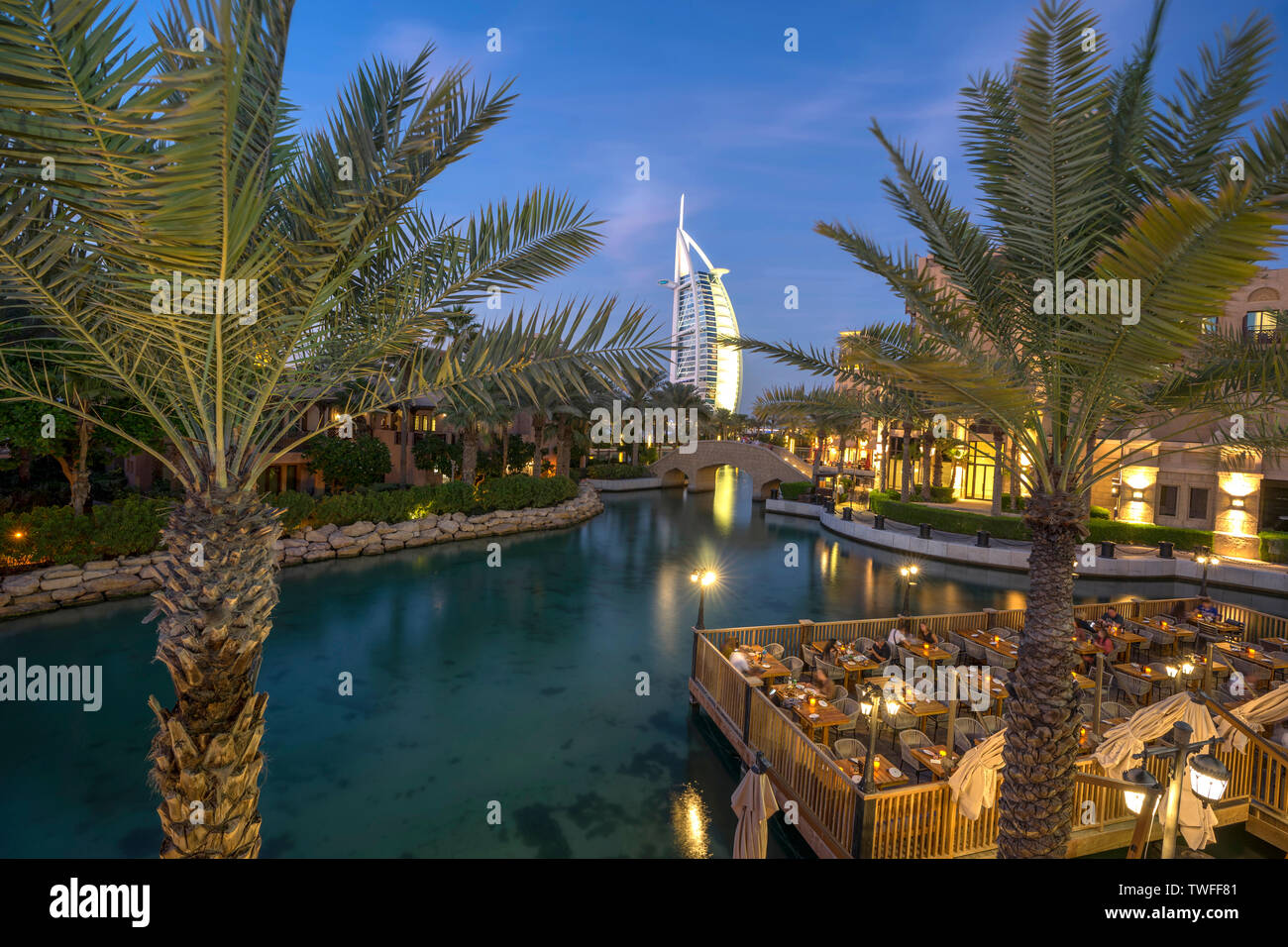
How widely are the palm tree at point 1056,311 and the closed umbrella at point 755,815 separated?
90.1 inches

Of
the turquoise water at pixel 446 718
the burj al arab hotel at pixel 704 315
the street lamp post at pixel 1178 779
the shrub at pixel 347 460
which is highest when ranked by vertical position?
the burj al arab hotel at pixel 704 315

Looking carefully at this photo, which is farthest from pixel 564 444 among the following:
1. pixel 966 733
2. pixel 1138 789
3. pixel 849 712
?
pixel 1138 789

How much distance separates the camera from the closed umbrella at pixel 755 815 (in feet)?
20.5

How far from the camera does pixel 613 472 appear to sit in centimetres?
5044

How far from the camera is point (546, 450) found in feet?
171

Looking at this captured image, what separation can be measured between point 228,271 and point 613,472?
46985mm

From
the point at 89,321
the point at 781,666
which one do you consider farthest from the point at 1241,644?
the point at 89,321

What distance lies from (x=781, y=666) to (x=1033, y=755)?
575 centimetres

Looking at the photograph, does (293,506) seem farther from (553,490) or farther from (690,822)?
(690,822)

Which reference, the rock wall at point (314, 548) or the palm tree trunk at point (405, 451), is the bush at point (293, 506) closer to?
the rock wall at point (314, 548)

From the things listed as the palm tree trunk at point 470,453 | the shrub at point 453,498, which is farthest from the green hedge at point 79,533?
the palm tree trunk at point 470,453

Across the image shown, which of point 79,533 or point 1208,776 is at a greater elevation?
point 1208,776
